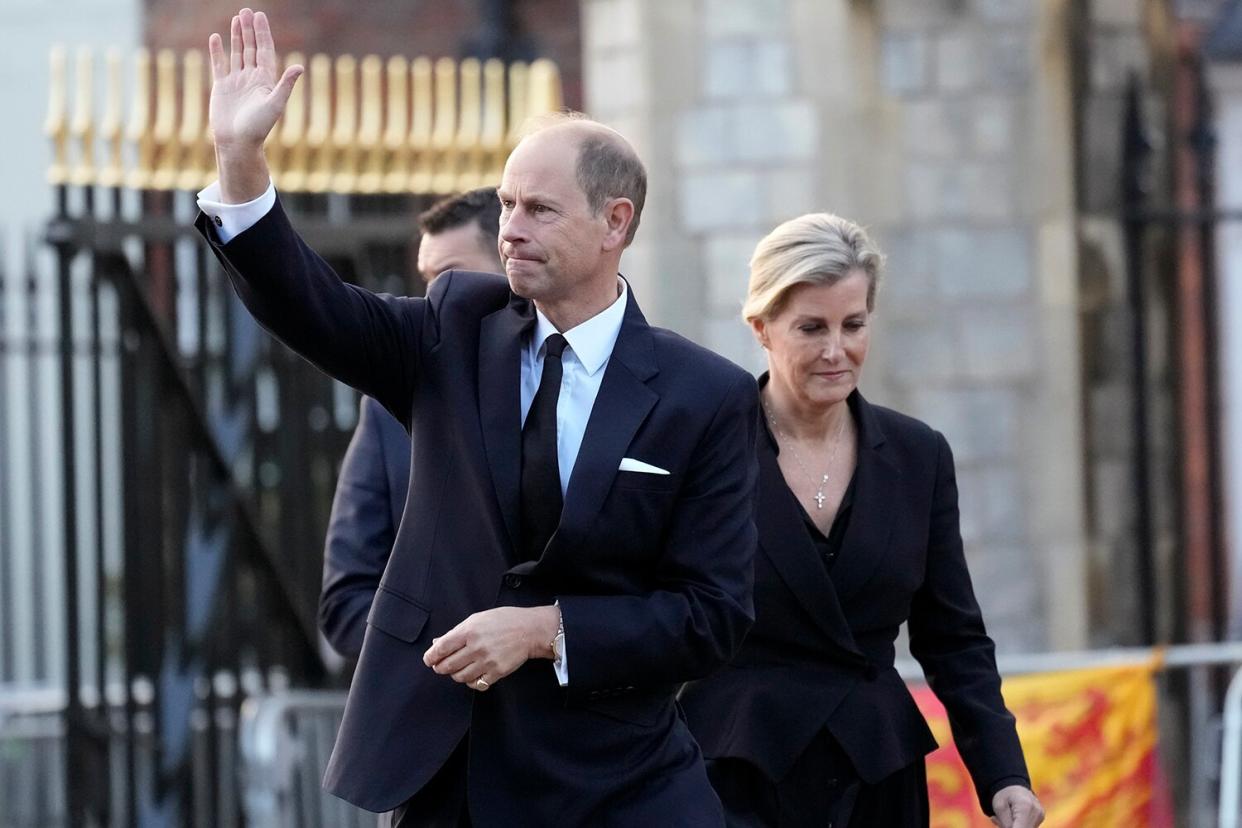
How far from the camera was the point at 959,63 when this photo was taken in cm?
782

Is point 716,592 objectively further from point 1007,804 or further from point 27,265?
point 27,265

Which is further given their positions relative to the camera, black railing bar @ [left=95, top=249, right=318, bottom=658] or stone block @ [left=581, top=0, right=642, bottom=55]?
stone block @ [left=581, top=0, right=642, bottom=55]

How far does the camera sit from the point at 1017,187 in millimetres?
7848

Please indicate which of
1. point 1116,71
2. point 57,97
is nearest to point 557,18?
point 1116,71

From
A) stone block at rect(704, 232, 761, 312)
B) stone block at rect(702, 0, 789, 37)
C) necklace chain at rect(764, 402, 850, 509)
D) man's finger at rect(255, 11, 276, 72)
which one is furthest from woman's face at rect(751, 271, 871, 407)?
stone block at rect(702, 0, 789, 37)

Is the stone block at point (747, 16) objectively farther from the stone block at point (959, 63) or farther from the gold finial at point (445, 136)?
the gold finial at point (445, 136)

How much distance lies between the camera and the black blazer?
388cm

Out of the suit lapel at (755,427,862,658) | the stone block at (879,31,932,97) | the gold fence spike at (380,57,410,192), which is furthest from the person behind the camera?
the stone block at (879,31,932,97)

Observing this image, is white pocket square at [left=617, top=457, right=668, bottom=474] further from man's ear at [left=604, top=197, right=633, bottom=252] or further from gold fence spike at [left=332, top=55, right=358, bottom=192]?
gold fence spike at [left=332, top=55, right=358, bottom=192]

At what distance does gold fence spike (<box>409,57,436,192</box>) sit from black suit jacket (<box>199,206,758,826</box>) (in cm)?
410

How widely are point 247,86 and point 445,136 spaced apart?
14.2 ft

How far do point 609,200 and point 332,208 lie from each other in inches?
164

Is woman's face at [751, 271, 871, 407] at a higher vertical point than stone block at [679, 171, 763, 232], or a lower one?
lower

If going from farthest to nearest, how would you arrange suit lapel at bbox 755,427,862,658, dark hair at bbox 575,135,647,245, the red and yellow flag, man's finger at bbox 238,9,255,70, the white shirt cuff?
the red and yellow flag → suit lapel at bbox 755,427,862,658 → dark hair at bbox 575,135,647,245 → man's finger at bbox 238,9,255,70 → the white shirt cuff
